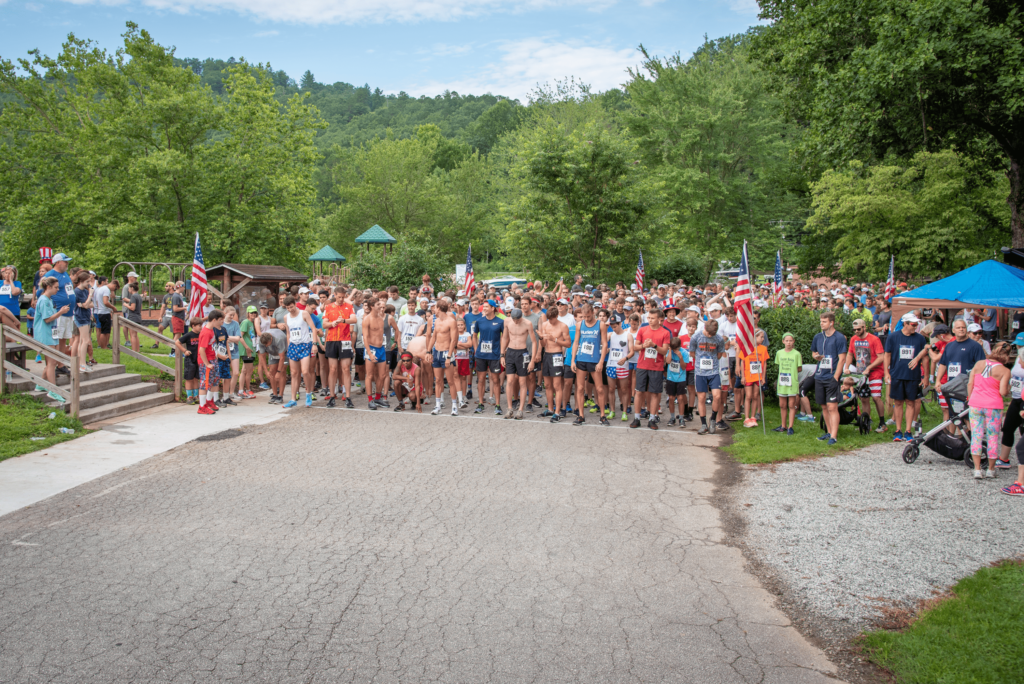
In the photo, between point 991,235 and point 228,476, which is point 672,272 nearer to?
point 991,235

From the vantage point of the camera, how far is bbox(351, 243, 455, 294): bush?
23172 mm

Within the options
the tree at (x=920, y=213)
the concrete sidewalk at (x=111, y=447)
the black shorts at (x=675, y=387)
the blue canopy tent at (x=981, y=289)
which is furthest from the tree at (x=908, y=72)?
the concrete sidewalk at (x=111, y=447)

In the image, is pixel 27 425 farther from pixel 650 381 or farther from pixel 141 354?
pixel 650 381

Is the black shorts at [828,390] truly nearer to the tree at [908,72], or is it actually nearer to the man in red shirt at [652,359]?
the man in red shirt at [652,359]

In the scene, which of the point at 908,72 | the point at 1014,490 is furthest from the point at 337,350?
the point at 908,72

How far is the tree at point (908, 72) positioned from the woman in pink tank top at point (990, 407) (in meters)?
11.0

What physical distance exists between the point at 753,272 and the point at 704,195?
710 centimetres

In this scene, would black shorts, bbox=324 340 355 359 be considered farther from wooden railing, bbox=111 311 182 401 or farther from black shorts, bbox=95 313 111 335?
black shorts, bbox=95 313 111 335

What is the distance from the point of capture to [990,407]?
28.6 ft

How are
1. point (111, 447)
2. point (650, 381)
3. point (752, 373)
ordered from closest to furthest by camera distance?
1. point (111, 447)
2. point (752, 373)
3. point (650, 381)

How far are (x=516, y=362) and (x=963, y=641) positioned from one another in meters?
8.37

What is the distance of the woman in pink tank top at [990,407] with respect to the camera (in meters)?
8.67

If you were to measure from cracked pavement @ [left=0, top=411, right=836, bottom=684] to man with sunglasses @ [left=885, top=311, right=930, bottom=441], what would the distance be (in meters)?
3.76

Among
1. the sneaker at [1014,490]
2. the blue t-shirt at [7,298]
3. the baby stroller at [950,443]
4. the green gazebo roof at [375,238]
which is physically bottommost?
the sneaker at [1014,490]
